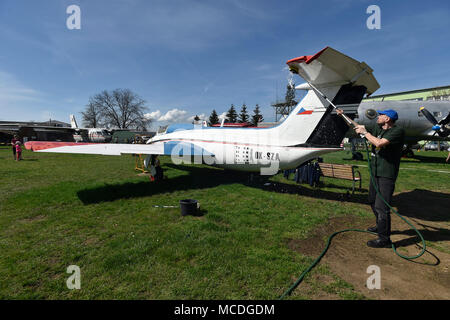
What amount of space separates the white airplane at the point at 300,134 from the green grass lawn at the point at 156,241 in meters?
1.47

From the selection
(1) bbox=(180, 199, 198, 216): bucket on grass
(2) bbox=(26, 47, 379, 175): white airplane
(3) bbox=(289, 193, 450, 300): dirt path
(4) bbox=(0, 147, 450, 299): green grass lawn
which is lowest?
(3) bbox=(289, 193, 450, 300): dirt path

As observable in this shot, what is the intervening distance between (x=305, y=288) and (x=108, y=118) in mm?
73412

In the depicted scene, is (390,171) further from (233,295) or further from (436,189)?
(436,189)

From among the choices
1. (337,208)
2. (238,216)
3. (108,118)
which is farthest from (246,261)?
(108,118)

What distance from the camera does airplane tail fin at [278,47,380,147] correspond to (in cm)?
464

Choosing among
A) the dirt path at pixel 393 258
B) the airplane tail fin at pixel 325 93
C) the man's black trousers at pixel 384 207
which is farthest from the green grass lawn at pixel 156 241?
the airplane tail fin at pixel 325 93

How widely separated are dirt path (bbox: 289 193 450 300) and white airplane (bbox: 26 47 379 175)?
2.45 metres

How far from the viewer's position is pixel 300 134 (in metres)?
6.27

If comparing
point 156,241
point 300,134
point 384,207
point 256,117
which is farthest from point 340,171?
point 256,117

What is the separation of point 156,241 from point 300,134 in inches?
206

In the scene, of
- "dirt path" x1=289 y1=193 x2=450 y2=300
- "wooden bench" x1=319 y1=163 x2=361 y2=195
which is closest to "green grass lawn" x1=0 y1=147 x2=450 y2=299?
"dirt path" x1=289 y1=193 x2=450 y2=300

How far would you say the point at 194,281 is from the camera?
2.85 metres

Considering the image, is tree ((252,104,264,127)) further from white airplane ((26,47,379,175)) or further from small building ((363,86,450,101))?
white airplane ((26,47,379,175))

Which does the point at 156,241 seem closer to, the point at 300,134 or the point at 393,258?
the point at 393,258
